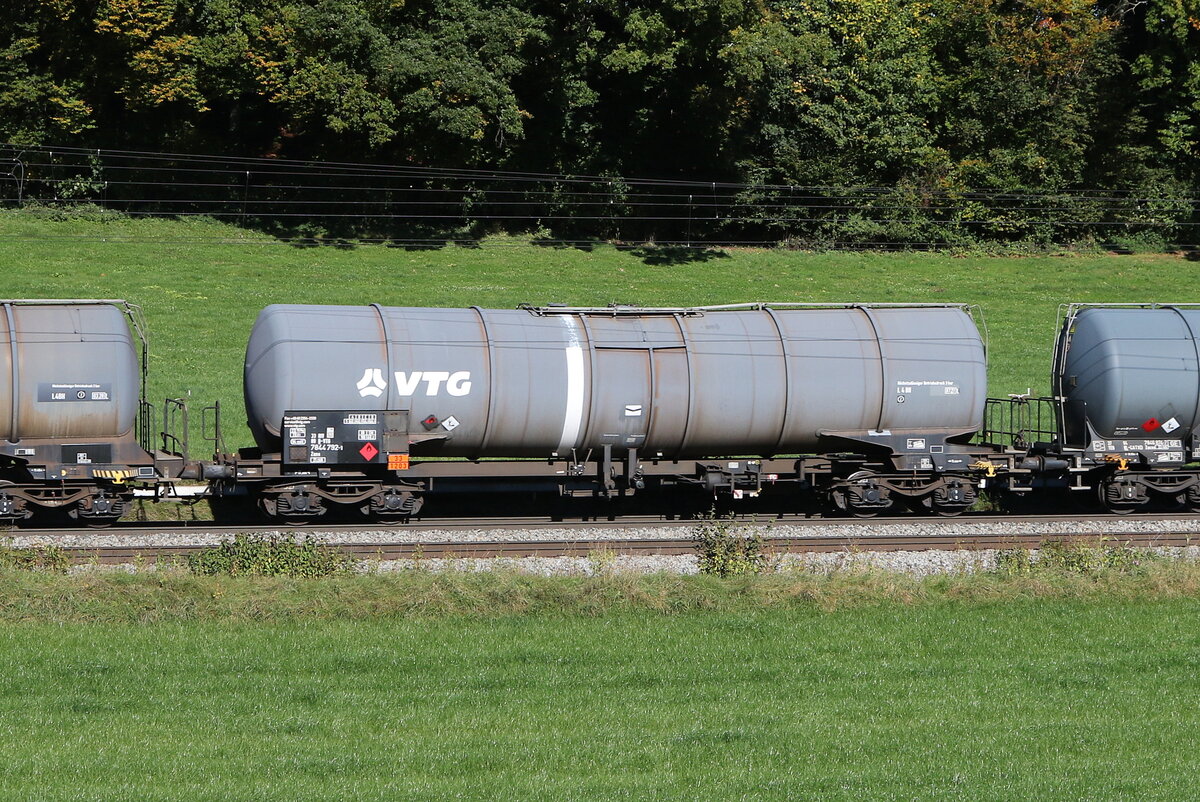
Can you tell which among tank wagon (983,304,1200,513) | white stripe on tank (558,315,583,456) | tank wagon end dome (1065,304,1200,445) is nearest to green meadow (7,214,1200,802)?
white stripe on tank (558,315,583,456)

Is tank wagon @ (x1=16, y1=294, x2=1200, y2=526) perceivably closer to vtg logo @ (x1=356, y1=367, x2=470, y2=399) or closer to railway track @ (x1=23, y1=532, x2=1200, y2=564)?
vtg logo @ (x1=356, y1=367, x2=470, y2=399)

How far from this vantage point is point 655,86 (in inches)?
1996

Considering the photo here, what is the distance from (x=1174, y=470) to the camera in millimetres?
23828

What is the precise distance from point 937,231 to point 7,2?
3736 centimetres

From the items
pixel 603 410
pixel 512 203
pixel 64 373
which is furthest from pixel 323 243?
pixel 603 410

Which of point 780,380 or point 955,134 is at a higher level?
point 955,134

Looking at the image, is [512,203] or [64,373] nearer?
[64,373]

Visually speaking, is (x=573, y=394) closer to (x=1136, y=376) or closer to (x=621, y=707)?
(x=621, y=707)

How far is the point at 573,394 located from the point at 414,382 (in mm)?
2698

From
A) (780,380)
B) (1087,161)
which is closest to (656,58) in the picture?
(1087,161)

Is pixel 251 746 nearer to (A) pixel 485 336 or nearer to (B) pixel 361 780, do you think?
(B) pixel 361 780

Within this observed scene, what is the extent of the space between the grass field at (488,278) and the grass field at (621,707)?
17086 millimetres

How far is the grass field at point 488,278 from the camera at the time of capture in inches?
1423

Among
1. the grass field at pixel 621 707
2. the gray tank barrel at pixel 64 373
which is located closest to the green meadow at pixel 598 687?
the grass field at pixel 621 707
